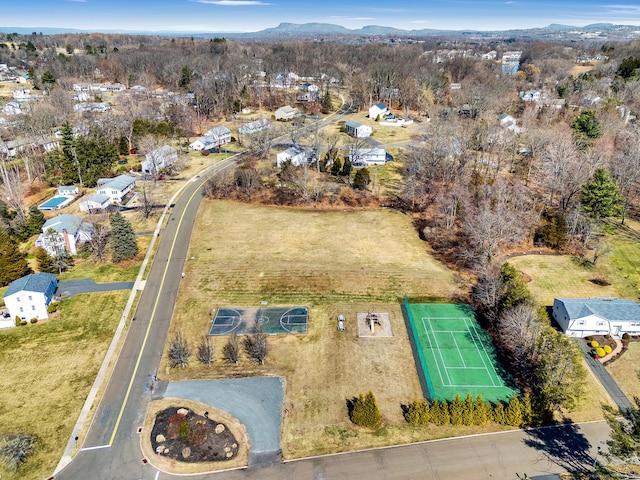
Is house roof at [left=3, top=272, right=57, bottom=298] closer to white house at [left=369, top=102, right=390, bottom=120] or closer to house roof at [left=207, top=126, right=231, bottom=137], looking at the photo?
house roof at [left=207, top=126, right=231, bottom=137]

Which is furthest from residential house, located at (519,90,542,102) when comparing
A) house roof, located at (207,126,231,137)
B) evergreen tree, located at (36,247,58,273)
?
evergreen tree, located at (36,247,58,273)

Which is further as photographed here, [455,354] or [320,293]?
[320,293]

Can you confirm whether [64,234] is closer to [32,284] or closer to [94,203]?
[32,284]

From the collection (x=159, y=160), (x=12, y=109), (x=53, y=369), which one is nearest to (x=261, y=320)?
(x=53, y=369)

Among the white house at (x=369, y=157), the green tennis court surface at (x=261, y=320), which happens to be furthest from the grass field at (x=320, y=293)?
the white house at (x=369, y=157)

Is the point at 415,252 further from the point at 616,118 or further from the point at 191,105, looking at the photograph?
the point at 191,105

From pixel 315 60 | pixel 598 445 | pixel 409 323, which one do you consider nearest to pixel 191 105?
pixel 315 60

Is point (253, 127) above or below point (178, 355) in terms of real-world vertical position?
above
